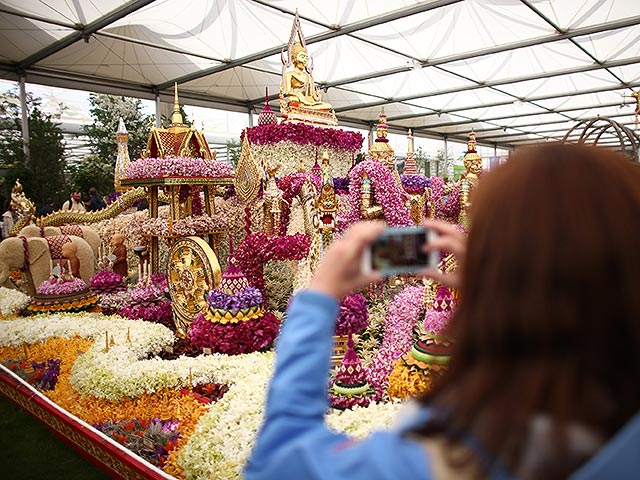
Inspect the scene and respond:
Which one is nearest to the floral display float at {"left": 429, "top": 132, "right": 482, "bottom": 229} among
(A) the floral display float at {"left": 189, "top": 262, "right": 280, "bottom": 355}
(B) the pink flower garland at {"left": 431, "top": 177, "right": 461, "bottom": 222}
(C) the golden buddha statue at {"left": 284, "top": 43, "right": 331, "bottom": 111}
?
(B) the pink flower garland at {"left": 431, "top": 177, "right": 461, "bottom": 222}

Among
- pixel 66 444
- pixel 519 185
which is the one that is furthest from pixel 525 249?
pixel 66 444

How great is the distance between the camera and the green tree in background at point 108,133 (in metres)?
14.4

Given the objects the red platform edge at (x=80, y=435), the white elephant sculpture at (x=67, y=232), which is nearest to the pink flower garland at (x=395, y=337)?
the red platform edge at (x=80, y=435)

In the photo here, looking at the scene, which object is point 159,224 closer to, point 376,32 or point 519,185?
point 519,185

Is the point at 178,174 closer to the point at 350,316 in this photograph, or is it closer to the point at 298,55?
the point at 350,316

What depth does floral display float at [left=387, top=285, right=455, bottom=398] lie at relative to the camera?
116 inches

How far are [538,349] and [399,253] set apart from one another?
324 mm

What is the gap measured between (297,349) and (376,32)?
13711 millimetres

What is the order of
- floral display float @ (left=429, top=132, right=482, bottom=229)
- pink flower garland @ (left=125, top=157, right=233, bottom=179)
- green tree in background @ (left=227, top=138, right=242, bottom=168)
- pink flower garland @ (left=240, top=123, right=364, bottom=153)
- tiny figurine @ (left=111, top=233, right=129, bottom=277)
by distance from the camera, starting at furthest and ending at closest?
green tree in background @ (left=227, top=138, right=242, bottom=168) < tiny figurine @ (left=111, top=233, right=129, bottom=277) < pink flower garland @ (left=240, top=123, right=364, bottom=153) < floral display float @ (left=429, top=132, right=482, bottom=229) < pink flower garland @ (left=125, top=157, right=233, bottom=179)

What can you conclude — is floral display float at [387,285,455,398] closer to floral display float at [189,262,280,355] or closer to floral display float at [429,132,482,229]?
floral display float at [189,262,280,355]

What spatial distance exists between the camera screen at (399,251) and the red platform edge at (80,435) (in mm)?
2424

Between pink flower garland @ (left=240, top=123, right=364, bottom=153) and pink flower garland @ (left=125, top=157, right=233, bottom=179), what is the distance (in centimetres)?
157

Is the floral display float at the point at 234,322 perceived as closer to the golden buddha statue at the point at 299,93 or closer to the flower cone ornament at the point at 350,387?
the flower cone ornament at the point at 350,387

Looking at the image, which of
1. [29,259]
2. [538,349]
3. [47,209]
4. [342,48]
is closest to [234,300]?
[29,259]
